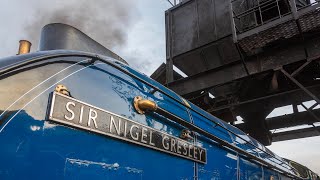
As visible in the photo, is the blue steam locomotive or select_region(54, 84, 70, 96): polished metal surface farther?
select_region(54, 84, 70, 96): polished metal surface

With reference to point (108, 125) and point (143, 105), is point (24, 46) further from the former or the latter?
point (108, 125)

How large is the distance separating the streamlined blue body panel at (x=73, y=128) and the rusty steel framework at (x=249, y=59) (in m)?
5.25

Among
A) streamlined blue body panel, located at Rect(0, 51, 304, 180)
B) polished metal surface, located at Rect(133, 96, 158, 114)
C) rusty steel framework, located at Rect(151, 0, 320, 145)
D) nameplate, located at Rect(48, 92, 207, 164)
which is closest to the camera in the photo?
streamlined blue body panel, located at Rect(0, 51, 304, 180)

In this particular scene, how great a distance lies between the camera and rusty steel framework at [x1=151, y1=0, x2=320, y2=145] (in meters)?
7.30

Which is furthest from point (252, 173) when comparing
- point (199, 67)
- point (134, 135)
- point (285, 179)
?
point (199, 67)

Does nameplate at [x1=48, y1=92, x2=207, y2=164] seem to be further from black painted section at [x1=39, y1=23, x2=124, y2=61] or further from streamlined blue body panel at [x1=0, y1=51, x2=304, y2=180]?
black painted section at [x1=39, y1=23, x2=124, y2=61]

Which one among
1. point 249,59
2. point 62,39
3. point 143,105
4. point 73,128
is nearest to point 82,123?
point 73,128

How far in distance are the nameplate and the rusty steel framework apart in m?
5.41

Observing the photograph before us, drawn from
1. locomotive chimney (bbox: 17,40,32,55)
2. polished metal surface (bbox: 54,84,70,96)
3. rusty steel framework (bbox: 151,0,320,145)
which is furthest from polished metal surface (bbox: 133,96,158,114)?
rusty steel framework (bbox: 151,0,320,145)

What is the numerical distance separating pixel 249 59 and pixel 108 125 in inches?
263

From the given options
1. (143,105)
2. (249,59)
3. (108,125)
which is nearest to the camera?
(108,125)

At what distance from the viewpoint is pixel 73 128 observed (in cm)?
188

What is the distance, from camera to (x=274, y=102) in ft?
33.1

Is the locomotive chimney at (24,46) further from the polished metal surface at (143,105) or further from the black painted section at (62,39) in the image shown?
the polished metal surface at (143,105)
